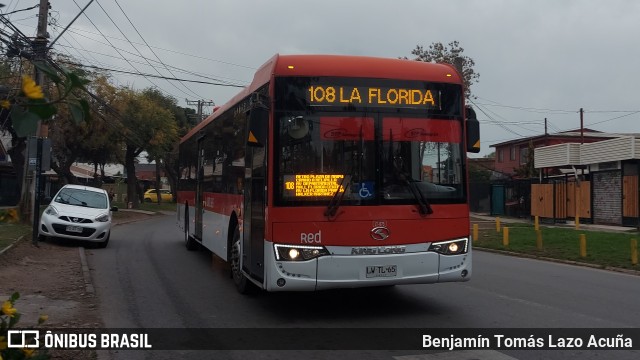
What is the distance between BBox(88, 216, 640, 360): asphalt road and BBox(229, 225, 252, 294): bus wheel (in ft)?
Answer: 0.51

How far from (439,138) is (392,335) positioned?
264 centimetres

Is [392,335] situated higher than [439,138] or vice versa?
[439,138]

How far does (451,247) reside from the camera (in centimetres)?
765

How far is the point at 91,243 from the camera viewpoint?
1672 centimetres

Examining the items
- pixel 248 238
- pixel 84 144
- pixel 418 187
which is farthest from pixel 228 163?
pixel 84 144

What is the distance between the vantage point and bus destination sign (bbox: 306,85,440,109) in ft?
24.5

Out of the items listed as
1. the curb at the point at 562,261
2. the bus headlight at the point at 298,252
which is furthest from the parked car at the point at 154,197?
the bus headlight at the point at 298,252

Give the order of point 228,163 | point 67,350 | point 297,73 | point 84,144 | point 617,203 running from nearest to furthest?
1. point 67,350
2. point 297,73
3. point 228,163
4. point 617,203
5. point 84,144

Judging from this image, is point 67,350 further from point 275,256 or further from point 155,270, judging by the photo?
point 155,270

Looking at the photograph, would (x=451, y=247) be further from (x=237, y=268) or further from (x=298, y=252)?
(x=237, y=268)

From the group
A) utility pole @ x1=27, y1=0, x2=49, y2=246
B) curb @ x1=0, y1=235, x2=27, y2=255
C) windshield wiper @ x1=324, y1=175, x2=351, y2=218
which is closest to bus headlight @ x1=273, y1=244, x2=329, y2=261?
windshield wiper @ x1=324, y1=175, x2=351, y2=218

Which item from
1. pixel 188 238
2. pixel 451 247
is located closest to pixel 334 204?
pixel 451 247

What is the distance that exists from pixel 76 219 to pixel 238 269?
299 inches

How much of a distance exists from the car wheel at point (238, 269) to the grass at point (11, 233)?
6342 millimetres
